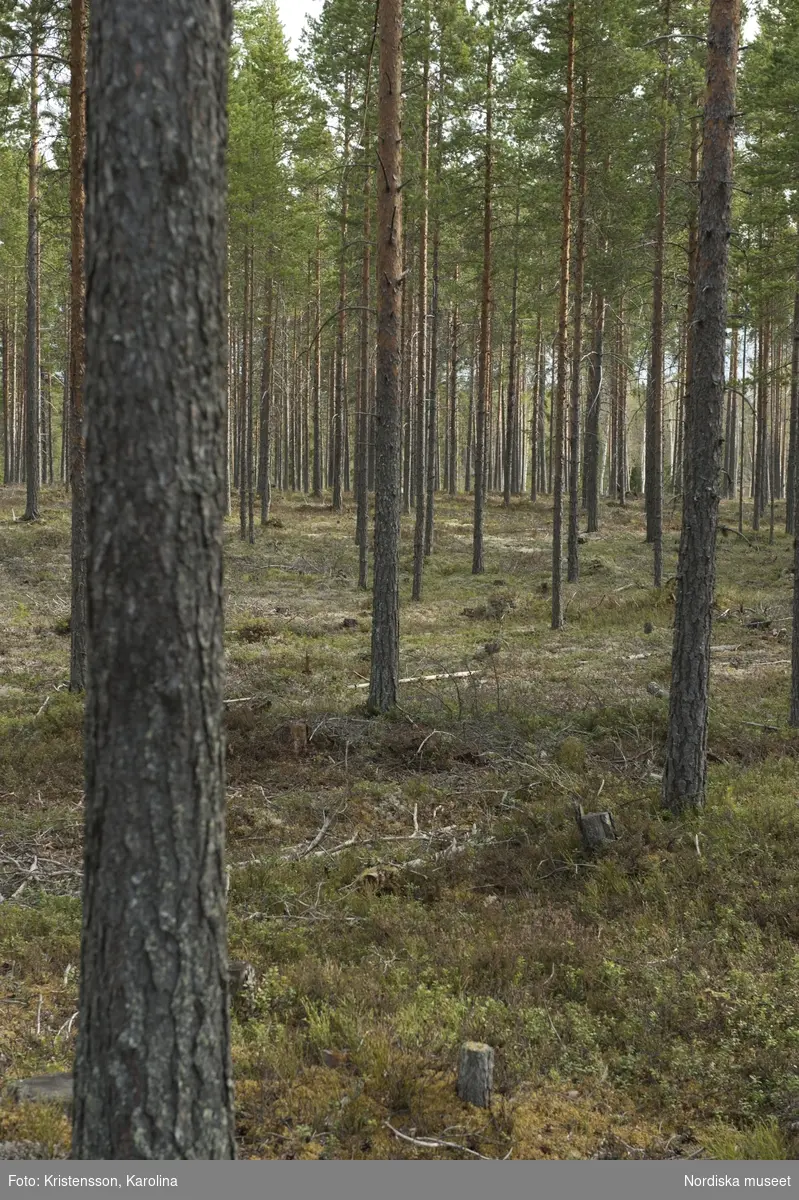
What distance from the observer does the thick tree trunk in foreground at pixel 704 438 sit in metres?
7.68

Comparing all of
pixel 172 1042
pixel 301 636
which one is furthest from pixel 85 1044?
pixel 301 636

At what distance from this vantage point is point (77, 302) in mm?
11000

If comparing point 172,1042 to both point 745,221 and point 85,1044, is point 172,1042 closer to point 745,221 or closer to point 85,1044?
point 85,1044

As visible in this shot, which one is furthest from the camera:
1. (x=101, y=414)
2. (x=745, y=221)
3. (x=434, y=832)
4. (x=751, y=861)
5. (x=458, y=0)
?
(x=745, y=221)

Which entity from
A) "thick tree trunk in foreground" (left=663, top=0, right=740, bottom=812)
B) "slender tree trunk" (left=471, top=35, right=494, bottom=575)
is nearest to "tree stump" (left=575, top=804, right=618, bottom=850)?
"thick tree trunk in foreground" (left=663, top=0, right=740, bottom=812)

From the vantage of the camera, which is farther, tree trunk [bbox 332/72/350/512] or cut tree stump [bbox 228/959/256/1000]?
tree trunk [bbox 332/72/350/512]

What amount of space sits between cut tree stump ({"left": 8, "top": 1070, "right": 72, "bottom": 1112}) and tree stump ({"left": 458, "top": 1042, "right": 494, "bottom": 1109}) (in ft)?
6.25

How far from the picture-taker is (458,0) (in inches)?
825

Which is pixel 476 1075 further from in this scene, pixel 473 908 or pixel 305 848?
pixel 305 848

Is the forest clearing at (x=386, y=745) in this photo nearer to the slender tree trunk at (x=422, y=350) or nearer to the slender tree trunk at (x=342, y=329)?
the slender tree trunk at (x=422, y=350)

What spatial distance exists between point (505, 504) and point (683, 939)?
32719 mm

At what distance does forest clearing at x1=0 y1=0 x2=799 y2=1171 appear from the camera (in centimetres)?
277
